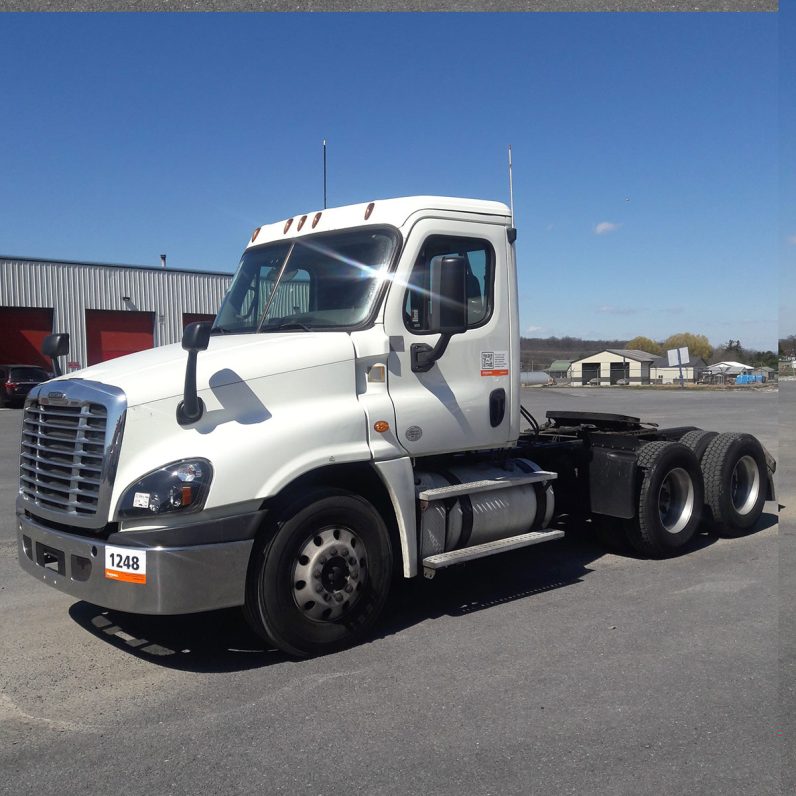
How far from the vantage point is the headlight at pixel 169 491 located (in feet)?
15.1

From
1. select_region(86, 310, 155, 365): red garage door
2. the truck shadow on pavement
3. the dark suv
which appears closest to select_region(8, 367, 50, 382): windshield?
the dark suv

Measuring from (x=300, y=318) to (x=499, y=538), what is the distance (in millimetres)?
2198

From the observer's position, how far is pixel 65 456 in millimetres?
5043

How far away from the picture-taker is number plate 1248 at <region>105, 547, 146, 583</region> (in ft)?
15.1

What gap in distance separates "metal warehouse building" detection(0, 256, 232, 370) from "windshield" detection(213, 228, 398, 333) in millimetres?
30916

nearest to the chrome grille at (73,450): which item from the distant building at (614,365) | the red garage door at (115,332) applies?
the red garage door at (115,332)

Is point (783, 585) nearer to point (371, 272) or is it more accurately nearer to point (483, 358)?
point (483, 358)

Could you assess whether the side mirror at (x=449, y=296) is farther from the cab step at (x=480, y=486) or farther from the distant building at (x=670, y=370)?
the distant building at (x=670, y=370)

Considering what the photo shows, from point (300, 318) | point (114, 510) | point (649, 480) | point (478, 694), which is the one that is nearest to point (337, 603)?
point (478, 694)

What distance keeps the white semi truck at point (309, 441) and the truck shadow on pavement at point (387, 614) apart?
353 millimetres

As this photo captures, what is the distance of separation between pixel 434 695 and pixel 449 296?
243 centimetres

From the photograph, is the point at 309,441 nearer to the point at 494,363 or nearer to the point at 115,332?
the point at 494,363

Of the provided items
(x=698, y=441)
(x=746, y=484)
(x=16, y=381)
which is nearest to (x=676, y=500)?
(x=698, y=441)

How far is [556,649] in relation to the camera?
5172 millimetres
